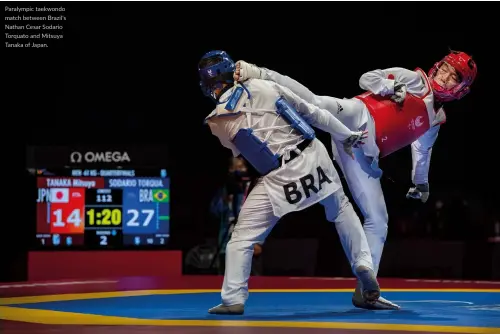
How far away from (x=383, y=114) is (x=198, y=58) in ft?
20.0

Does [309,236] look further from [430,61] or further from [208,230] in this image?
[430,61]

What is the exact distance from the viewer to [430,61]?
11.8 meters

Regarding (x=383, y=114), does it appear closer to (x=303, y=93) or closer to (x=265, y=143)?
(x=303, y=93)

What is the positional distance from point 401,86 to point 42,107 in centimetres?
652

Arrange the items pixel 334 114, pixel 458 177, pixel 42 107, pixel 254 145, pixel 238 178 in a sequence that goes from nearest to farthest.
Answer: pixel 254 145 < pixel 334 114 < pixel 238 178 < pixel 42 107 < pixel 458 177

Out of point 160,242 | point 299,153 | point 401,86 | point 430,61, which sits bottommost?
point 160,242

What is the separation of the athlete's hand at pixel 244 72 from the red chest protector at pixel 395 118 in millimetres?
803

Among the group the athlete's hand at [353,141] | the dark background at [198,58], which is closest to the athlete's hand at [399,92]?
the athlete's hand at [353,141]

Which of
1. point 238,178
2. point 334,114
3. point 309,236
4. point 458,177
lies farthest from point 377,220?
point 458,177

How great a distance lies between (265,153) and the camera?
5.27 m

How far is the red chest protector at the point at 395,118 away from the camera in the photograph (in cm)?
584

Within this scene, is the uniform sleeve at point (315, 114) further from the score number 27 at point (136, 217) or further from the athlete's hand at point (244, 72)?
the score number 27 at point (136, 217)

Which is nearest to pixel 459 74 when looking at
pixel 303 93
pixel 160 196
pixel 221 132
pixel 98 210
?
pixel 303 93

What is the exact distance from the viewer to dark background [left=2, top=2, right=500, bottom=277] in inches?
449
